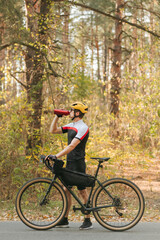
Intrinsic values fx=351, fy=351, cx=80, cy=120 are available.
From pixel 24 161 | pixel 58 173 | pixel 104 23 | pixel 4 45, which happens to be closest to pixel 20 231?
pixel 58 173

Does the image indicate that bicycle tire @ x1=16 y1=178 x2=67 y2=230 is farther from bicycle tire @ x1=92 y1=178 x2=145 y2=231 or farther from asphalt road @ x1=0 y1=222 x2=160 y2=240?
bicycle tire @ x1=92 y1=178 x2=145 y2=231

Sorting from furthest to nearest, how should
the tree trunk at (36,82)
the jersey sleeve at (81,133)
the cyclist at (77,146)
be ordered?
the tree trunk at (36,82)
the cyclist at (77,146)
the jersey sleeve at (81,133)

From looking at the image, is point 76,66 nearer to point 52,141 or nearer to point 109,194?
point 52,141

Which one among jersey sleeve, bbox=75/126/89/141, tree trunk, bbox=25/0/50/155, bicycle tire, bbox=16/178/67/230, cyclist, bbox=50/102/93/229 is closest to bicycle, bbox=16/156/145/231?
bicycle tire, bbox=16/178/67/230

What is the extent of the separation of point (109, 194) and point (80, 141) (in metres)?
0.93

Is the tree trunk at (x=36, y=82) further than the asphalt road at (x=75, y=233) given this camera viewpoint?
Yes

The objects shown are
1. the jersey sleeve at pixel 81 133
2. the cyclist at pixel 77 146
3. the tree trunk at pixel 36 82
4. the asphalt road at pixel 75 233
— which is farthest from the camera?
the tree trunk at pixel 36 82

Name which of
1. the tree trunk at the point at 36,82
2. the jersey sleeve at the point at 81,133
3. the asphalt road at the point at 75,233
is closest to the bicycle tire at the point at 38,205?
the asphalt road at the point at 75,233

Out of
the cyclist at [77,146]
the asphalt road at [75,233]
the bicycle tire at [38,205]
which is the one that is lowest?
the asphalt road at [75,233]

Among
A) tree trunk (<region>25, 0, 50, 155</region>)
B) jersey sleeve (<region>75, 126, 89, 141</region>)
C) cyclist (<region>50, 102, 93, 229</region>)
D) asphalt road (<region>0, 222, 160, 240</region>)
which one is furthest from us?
tree trunk (<region>25, 0, 50, 155</region>)

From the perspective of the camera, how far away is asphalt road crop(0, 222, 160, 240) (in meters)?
4.98

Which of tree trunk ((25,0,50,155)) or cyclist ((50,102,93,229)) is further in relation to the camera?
tree trunk ((25,0,50,155))

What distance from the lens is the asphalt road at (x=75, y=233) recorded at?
16.3 feet

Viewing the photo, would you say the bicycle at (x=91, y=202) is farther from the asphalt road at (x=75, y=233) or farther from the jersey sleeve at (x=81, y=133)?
the jersey sleeve at (x=81, y=133)
